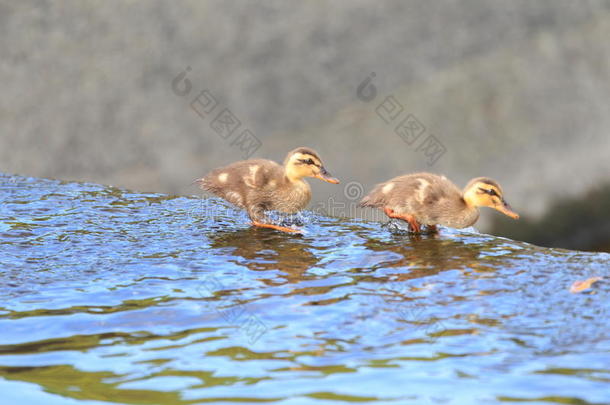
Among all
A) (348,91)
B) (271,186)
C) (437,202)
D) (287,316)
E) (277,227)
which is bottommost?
(287,316)

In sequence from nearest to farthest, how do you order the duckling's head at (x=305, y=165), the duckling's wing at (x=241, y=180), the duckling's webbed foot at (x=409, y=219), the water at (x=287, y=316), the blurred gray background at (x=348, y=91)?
the water at (x=287, y=316) → the duckling's webbed foot at (x=409, y=219) → the duckling's head at (x=305, y=165) → the duckling's wing at (x=241, y=180) → the blurred gray background at (x=348, y=91)

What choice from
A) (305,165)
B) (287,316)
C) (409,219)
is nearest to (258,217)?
(305,165)

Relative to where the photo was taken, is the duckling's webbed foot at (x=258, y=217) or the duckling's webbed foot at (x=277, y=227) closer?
the duckling's webbed foot at (x=277, y=227)

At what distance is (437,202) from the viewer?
5.30m

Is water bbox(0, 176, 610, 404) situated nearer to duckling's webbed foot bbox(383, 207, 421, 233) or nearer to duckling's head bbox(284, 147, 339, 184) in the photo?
duckling's webbed foot bbox(383, 207, 421, 233)

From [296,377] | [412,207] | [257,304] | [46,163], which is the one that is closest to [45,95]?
[46,163]

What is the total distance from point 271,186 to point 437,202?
108cm

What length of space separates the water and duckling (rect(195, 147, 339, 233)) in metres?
0.30

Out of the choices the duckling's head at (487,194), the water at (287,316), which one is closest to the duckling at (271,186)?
the water at (287,316)

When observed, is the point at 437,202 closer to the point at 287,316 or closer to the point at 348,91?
the point at 348,91

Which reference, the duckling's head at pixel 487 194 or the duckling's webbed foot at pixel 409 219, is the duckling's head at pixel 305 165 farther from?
the duckling's head at pixel 487 194

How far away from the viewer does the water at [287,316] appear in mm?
2854

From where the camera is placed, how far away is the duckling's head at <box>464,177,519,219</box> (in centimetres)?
520

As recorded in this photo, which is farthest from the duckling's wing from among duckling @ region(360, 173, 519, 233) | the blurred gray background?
the blurred gray background
